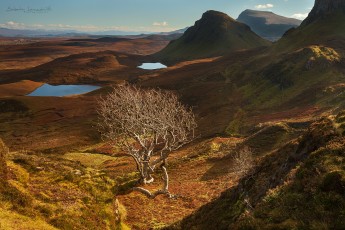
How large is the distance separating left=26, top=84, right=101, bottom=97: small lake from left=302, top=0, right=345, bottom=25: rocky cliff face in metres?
116

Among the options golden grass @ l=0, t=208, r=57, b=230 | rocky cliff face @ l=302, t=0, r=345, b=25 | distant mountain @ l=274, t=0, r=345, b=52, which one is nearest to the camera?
golden grass @ l=0, t=208, r=57, b=230

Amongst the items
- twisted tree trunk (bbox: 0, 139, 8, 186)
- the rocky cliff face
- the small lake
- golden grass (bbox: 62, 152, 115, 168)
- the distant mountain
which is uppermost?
the rocky cliff face

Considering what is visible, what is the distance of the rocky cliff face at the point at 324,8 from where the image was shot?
150 meters

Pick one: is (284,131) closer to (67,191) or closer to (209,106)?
(67,191)

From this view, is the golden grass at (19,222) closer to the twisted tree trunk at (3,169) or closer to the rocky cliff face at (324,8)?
the twisted tree trunk at (3,169)

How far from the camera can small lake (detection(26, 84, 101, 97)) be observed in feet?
501

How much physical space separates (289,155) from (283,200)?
5.65 metres

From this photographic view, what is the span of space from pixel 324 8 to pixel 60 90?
446 feet

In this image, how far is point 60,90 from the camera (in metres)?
164

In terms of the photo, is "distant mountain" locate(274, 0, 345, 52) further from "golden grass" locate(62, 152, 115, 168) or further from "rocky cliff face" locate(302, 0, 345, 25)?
"golden grass" locate(62, 152, 115, 168)

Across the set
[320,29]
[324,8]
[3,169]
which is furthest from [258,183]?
[324,8]

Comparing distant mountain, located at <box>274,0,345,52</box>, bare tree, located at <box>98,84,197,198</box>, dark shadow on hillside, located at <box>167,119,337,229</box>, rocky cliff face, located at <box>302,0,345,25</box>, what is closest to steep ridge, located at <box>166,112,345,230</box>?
dark shadow on hillside, located at <box>167,119,337,229</box>

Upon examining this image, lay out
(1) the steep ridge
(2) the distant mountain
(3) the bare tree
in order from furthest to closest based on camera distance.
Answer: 1. (2) the distant mountain
2. (3) the bare tree
3. (1) the steep ridge

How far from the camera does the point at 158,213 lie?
28.2 meters
